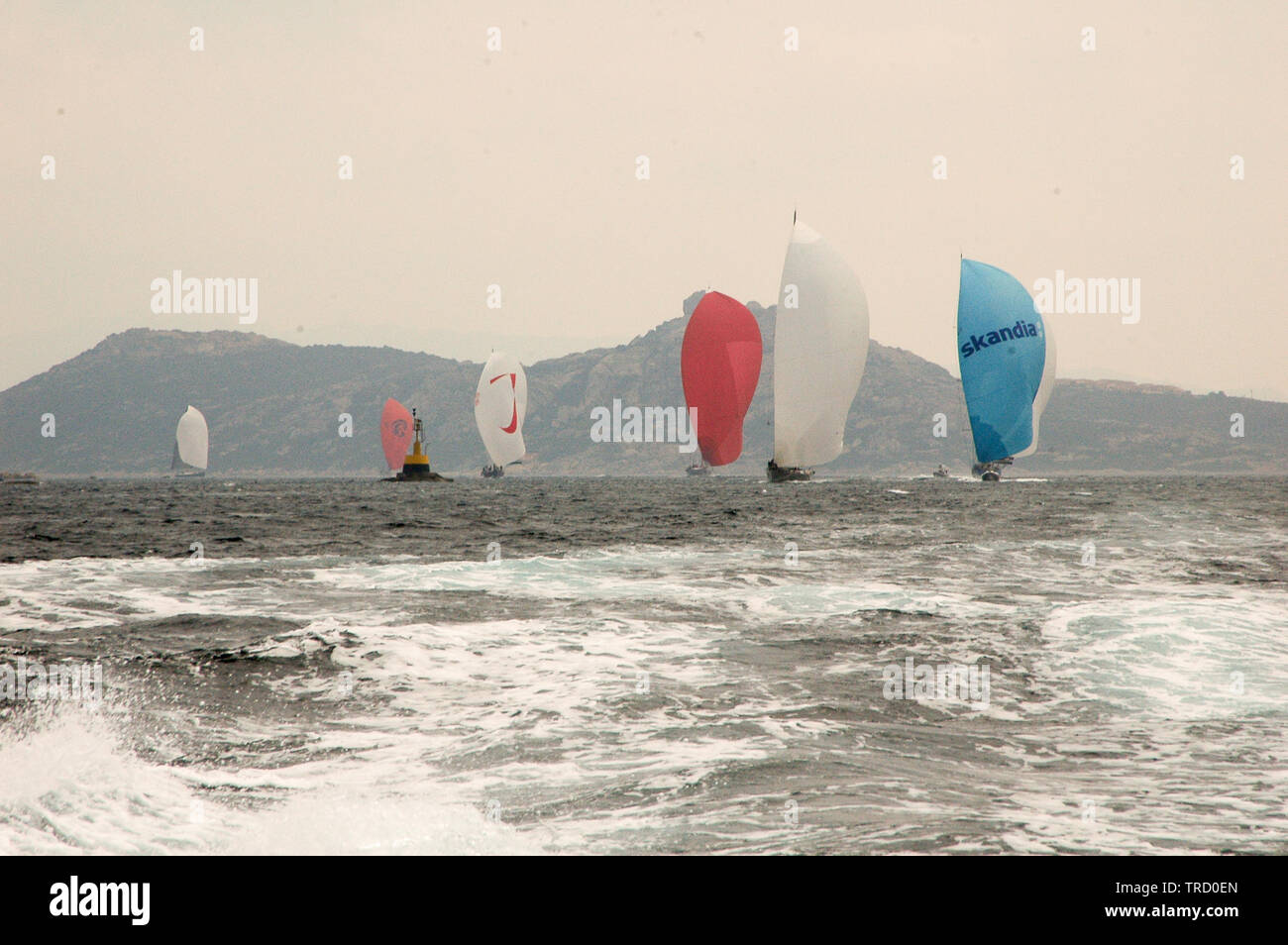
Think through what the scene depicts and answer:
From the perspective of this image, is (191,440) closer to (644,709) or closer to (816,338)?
(816,338)

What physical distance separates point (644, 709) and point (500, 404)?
366ft

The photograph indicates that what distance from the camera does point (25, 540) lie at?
27594mm

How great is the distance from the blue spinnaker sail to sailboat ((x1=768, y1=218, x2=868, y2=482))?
5.60m

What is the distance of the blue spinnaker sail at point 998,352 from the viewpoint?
55.8 meters

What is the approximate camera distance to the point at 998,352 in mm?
55875

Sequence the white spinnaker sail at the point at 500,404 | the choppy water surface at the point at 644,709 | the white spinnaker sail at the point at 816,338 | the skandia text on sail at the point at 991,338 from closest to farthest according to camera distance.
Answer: the choppy water surface at the point at 644,709
the white spinnaker sail at the point at 816,338
the skandia text on sail at the point at 991,338
the white spinnaker sail at the point at 500,404

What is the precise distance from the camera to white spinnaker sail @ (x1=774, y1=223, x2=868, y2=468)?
182 ft

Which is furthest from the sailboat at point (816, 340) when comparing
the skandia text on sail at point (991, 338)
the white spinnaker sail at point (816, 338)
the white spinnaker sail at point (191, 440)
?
the white spinnaker sail at point (191, 440)

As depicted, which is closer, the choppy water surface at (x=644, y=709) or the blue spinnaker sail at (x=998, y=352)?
the choppy water surface at (x=644, y=709)

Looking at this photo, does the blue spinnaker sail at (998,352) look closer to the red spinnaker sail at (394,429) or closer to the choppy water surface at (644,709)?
the choppy water surface at (644,709)

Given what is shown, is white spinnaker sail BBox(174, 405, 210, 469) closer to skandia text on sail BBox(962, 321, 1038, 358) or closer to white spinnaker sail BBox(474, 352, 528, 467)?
white spinnaker sail BBox(474, 352, 528, 467)
